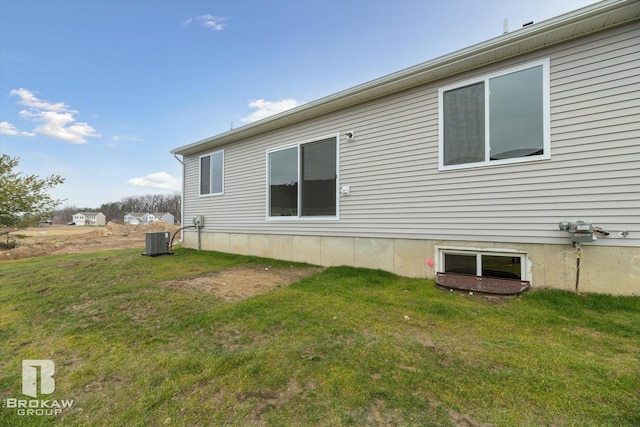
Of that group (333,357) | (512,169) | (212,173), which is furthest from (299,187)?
(333,357)

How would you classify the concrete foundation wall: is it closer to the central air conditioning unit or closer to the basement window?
the basement window

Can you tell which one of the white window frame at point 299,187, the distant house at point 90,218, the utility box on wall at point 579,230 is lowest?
the distant house at point 90,218

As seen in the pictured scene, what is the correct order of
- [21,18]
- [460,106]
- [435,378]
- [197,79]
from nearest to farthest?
[435,378], [460,106], [21,18], [197,79]

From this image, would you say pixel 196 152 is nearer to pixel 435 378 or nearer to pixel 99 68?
pixel 99 68

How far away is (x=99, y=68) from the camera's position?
1130cm

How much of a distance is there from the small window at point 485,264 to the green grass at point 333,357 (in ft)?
1.61

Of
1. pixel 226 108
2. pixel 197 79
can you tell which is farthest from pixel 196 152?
pixel 197 79

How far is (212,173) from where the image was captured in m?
9.06

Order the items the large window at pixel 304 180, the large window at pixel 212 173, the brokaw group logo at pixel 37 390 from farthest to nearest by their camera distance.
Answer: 1. the large window at pixel 212 173
2. the large window at pixel 304 180
3. the brokaw group logo at pixel 37 390

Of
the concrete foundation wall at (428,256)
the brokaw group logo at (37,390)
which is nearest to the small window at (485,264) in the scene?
the concrete foundation wall at (428,256)

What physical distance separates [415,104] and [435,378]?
175 inches

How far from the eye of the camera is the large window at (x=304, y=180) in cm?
620

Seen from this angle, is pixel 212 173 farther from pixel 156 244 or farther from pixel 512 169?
pixel 512 169

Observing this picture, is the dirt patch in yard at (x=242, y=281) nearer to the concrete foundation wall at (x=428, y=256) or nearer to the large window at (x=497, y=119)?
the concrete foundation wall at (x=428, y=256)
